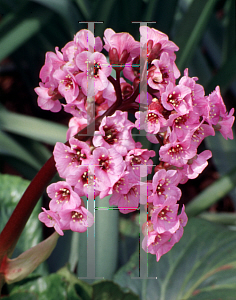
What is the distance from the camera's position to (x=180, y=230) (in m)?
0.40

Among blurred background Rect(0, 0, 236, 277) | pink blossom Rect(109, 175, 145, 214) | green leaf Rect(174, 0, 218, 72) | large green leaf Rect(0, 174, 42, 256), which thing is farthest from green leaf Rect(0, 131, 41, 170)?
pink blossom Rect(109, 175, 145, 214)

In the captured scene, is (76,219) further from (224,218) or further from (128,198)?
(224,218)

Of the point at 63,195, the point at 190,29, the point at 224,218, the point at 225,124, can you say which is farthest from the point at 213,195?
the point at 63,195

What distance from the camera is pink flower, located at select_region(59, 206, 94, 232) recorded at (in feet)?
1.15

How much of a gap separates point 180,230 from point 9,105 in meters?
1.26

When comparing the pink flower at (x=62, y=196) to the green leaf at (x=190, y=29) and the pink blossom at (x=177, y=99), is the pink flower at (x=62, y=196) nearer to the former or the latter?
the pink blossom at (x=177, y=99)

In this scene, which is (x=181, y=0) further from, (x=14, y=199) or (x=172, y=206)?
(x=172, y=206)

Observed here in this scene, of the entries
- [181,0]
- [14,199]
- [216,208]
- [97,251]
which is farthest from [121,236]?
[181,0]

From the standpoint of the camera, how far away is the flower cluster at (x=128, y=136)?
34 centimetres

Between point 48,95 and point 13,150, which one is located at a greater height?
point 48,95

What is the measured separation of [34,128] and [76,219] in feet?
1.93

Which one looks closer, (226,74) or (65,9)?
(65,9)

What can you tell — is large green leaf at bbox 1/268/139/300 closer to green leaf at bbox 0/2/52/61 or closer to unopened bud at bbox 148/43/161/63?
unopened bud at bbox 148/43/161/63

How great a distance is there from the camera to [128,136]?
0.35m
